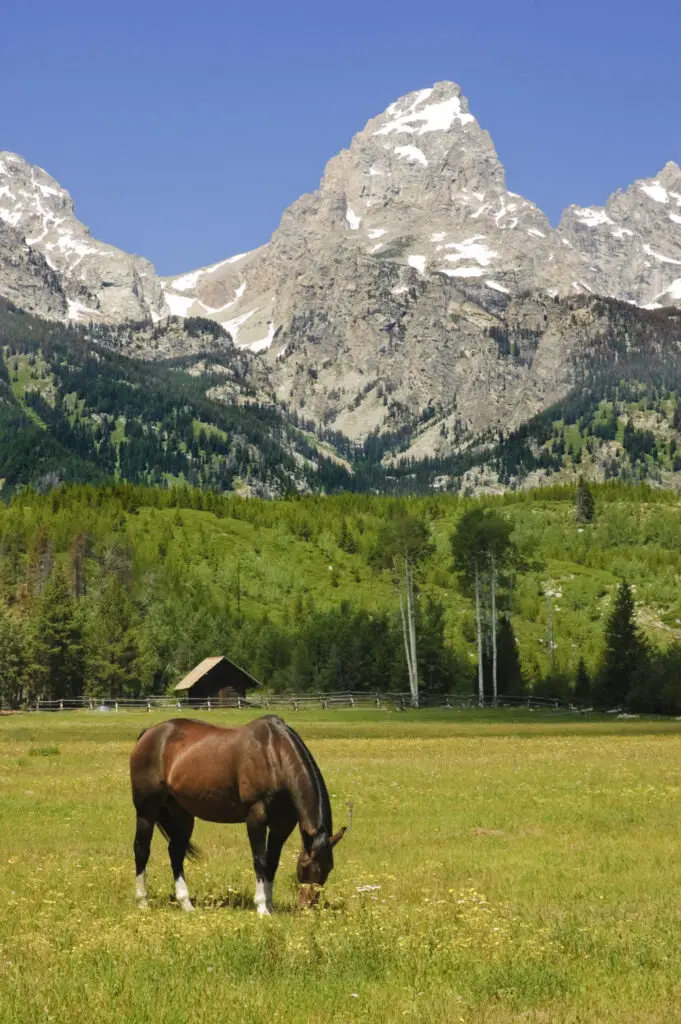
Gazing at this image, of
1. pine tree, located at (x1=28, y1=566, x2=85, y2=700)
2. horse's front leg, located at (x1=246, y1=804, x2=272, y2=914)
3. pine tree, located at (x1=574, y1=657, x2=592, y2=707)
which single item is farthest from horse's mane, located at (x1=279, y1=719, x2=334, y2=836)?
pine tree, located at (x1=28, y1=566, x2=85, y2=700)

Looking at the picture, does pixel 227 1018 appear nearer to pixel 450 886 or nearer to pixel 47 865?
pixel 450 886

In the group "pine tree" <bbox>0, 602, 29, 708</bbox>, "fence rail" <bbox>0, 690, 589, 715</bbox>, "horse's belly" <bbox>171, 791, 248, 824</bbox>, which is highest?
"pine tree" <bbox>0, 602, 29, 708</bbox>

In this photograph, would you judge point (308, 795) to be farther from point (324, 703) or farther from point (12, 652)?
point (12, 652)

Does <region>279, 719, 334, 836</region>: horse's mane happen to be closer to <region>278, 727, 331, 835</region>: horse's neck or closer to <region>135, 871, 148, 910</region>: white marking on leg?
<region>278, 727, 331, 835</region>: horse's neck

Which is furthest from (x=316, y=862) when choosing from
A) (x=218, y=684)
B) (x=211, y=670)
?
(x=218, y=684)

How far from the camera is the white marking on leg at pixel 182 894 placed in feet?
54.3

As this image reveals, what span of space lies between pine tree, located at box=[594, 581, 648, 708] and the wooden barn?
120ft

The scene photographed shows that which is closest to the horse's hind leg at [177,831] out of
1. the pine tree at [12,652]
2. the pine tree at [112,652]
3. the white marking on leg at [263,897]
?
the white marking on leg at [263,897]

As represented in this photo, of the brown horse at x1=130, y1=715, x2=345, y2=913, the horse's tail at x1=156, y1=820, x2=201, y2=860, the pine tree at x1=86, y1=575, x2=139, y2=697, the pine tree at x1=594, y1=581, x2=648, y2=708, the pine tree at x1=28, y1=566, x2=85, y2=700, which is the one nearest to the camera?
the brown horse at x1=130, y1=715, x2=345, y2=913

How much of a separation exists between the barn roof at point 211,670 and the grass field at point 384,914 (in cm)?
7464

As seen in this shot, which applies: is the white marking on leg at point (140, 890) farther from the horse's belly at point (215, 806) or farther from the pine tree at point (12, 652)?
the pine tree at point (12, 652)

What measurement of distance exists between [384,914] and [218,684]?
9790 centimetres

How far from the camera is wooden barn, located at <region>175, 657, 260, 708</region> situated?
10956 cm

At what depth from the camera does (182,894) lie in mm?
16812
